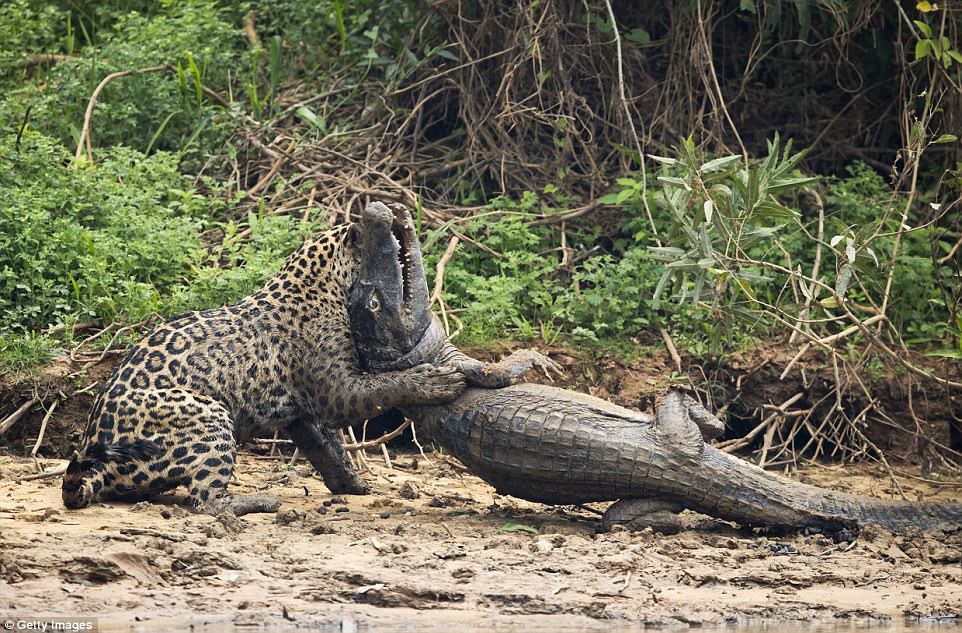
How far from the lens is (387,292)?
6934mm

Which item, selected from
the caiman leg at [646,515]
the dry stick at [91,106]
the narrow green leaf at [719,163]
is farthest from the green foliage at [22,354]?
the narrow green leaf at [719,163]

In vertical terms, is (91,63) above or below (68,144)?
above

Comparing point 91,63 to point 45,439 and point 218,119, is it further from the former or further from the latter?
point 45,439

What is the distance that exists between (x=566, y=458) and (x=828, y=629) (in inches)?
67.3

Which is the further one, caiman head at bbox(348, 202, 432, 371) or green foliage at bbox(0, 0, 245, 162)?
green foliage at bbox(0, 0, 245, 162)

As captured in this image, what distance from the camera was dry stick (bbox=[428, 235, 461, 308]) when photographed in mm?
8789

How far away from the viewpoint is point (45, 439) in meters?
7.92

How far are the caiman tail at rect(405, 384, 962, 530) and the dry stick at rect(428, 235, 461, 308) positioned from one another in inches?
90.1

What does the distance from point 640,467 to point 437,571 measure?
52.1 inches

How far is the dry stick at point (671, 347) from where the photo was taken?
8.69 meters

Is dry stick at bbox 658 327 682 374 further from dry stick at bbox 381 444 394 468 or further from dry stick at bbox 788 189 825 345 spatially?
dry stick at bbox 381 444 394 468

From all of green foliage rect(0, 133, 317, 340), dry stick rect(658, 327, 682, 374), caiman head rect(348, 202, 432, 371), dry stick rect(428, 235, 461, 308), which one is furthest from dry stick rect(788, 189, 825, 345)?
green foliage rect(0, 133, 317, 340)

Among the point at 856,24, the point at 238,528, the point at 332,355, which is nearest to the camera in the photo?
the point at 238,528

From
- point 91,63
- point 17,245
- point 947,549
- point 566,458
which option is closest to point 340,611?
point 566,458
